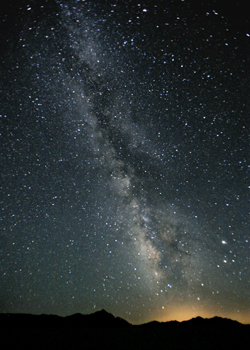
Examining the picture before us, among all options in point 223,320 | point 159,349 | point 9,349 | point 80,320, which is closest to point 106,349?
point 159,349

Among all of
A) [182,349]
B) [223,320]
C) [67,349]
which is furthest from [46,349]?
[223,320]

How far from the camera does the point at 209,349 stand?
1116 cm

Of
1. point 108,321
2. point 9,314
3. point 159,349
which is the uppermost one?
point 159,349

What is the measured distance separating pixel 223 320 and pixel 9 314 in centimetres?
6885

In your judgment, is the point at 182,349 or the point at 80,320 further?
the point at 80,320

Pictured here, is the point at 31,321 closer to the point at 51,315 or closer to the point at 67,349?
the point at 51,315

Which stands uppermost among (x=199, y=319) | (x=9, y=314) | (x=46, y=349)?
(x=46, y=349)

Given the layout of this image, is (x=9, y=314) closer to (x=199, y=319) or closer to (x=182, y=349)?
(x=199, y=319)

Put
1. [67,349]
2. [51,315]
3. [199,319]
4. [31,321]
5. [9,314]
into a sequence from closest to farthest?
[67,349] < [31,321] < [9,314] < [51,315] < [199,319]

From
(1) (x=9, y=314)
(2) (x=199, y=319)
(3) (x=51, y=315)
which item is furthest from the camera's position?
(2) (x=199, y=319)

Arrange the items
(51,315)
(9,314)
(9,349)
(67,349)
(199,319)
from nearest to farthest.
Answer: (9,349) < (67,349) < (9,314) < (51,315) < (199,319)

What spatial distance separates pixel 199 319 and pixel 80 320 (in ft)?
139

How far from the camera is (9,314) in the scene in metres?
58.2

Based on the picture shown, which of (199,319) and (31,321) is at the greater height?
(31,321)
